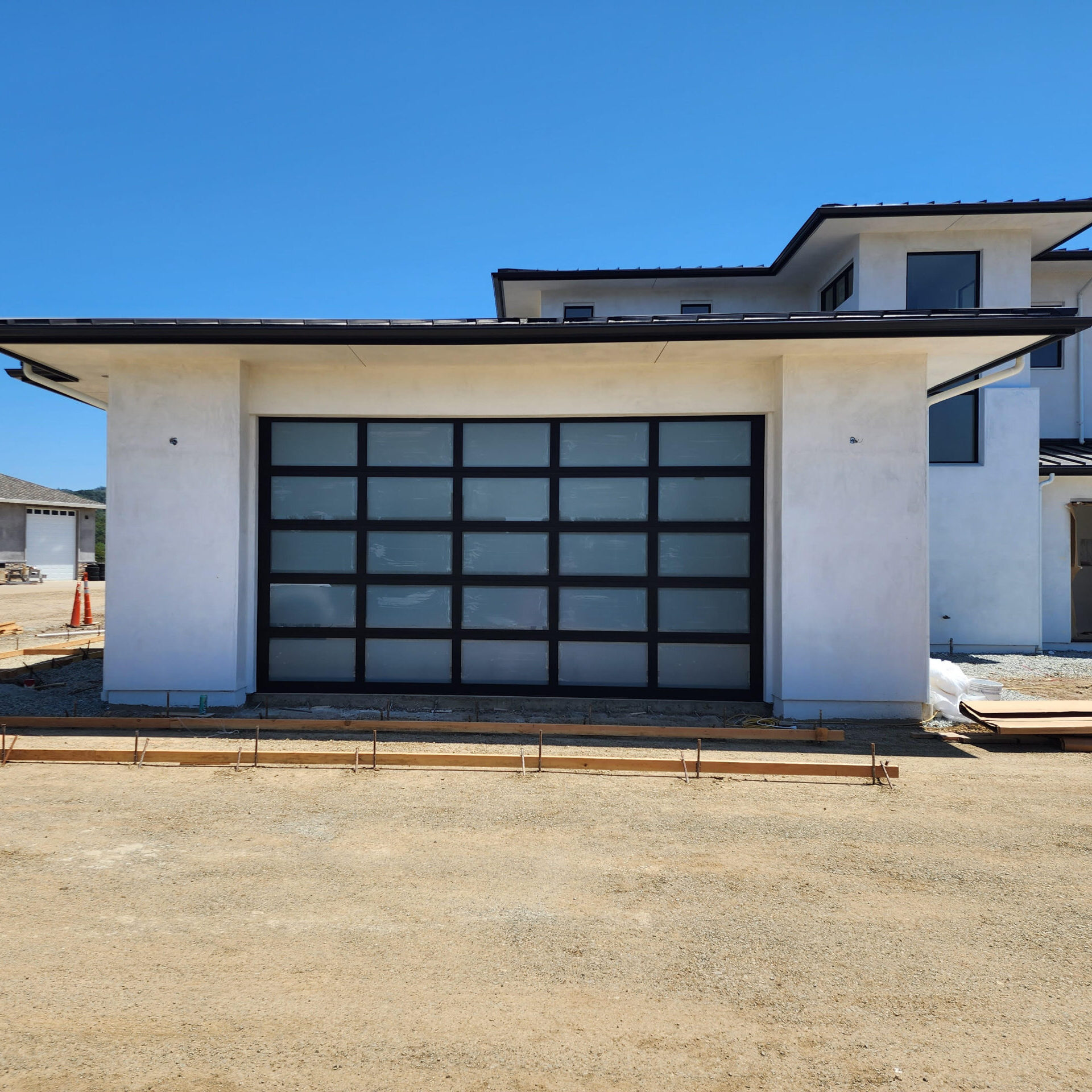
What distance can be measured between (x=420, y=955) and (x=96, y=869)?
2.16 metres

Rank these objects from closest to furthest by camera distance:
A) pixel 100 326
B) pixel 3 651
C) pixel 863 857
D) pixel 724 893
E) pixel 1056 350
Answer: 1. pixel 724 893
2. pixel 863 857
3. pixel 100 326
4. pixel 3 651
5. pixel 1056 350

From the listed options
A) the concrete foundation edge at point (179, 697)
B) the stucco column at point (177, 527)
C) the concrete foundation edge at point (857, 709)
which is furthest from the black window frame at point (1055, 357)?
the concrete foundation edge at point (179, 697)

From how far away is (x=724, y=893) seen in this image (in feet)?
13.4

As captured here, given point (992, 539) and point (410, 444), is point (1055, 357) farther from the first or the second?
point (410, 444)

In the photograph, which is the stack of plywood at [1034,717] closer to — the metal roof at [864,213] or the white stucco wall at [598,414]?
the white stucco wall at [598,414]

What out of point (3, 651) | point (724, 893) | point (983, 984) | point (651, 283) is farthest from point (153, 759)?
point (651, 283)

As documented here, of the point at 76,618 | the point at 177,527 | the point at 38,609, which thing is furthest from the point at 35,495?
the point at 177,527

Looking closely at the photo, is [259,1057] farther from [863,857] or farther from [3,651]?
[3,651]

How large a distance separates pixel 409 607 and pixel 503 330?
3409mm

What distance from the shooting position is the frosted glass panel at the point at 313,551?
356 inches

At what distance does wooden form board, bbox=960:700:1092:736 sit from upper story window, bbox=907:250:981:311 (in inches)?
338

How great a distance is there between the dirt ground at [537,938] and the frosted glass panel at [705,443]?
4.14 m

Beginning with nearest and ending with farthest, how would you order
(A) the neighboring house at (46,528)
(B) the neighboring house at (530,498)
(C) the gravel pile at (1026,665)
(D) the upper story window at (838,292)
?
(B) the neighboring house at (530,498) → (C) the gravel pile at (1026,665) → (D) the upper story window at (838,292) → (A) the neighboring house at (46,528)

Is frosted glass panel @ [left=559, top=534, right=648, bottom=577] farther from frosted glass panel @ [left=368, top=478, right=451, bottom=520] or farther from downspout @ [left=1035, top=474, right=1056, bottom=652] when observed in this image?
downspout @ [left=1035, top=474, right=1056, bottom=652]
